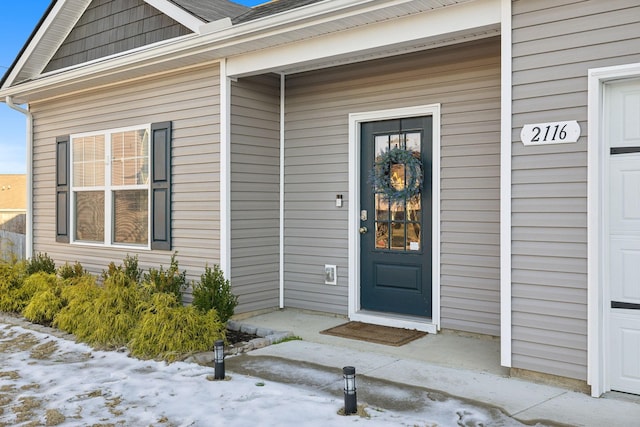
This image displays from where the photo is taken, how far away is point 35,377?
425 centimetres

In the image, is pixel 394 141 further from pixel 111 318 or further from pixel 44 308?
pixel 44 308

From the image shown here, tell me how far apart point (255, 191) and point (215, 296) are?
135cm

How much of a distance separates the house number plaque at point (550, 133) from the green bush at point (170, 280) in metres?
3.73

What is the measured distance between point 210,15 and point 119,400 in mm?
4266

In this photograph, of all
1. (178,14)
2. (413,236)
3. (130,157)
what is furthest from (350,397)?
(178,14)

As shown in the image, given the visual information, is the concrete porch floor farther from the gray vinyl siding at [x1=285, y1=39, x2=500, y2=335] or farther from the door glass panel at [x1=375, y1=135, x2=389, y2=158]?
the door glass panel at [x1=375, y1=135, x2=389, y2=158]

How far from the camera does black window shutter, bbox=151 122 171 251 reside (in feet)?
21.1

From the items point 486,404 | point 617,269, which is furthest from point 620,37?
point 486,404

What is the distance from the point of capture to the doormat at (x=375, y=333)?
5090mm

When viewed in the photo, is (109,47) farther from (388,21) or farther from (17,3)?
(17,3)

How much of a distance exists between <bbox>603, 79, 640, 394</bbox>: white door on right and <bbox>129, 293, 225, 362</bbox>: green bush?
3.13 metres

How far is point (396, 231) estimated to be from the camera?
5.68 m

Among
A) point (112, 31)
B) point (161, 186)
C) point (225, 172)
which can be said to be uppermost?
point (112, 31)

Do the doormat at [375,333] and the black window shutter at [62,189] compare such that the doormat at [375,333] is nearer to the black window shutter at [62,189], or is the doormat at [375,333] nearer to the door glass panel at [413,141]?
the door glass panel at [413,141]
